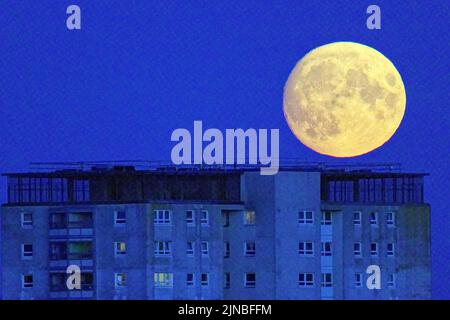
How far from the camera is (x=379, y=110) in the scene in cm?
9306

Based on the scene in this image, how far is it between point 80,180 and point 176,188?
19.4 feet

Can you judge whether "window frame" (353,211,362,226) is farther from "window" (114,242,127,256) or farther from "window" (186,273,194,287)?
"window" (114,242,127,256)

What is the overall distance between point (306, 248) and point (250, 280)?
3864mm

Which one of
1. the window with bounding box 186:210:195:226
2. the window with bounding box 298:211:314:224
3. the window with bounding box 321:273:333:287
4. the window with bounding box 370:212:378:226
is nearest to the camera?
the window with bounding box 186:210:195:226

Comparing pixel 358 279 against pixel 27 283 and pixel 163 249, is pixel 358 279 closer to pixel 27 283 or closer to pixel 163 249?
pixel 163 249

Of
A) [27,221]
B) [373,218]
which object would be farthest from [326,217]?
[27,221]

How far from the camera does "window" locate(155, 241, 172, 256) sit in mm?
104312

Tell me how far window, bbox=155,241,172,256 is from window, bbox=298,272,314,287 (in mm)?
8357

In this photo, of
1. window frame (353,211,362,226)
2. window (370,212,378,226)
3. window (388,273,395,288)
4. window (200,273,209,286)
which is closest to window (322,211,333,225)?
window frame (353,211,362,226)

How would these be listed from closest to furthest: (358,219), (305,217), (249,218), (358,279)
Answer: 1. (305,217)
2. (249,218)
3. (358,279)
4. (358,219)

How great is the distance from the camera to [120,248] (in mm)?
103938
